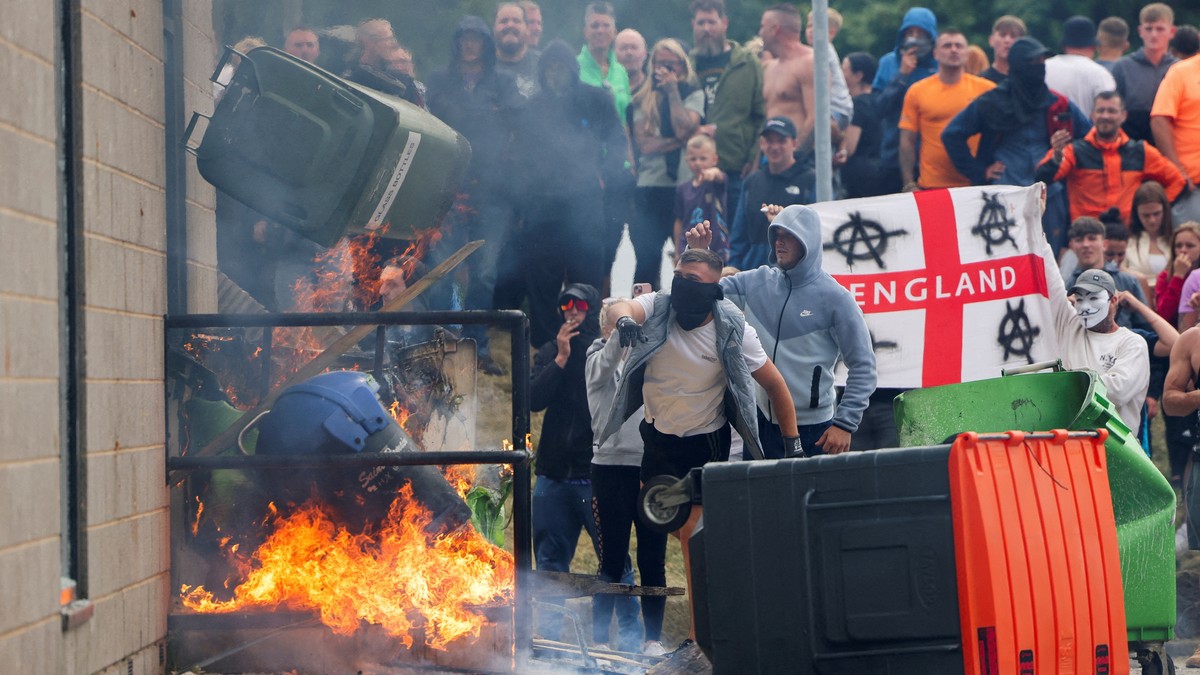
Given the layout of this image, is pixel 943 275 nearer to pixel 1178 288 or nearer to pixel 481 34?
pixel 1178 288

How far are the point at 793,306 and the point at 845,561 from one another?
2.69 meters

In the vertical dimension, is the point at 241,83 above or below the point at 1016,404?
above

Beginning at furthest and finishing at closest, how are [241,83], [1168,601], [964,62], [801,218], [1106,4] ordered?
[1106,4]
[964,62]
[801,218]
[241,83]
[1168,601]

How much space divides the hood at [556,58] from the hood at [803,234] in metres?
2.82

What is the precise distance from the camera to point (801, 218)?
287 inches

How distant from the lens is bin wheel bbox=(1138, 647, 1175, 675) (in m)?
5.89

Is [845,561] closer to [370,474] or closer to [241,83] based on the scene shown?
[370,474]

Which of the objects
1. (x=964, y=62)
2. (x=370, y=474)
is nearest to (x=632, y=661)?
(x=370, y=474)

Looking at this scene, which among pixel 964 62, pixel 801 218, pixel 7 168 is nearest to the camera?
pixel 7 168

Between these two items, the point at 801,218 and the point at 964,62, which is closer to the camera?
the point at 801,218

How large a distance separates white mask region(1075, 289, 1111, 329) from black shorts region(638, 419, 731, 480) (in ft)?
8.91

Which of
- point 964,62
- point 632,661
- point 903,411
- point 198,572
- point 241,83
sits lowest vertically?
point 632,661

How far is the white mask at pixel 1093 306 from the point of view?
27.5 feet

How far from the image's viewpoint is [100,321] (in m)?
5.05
